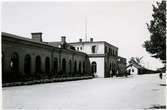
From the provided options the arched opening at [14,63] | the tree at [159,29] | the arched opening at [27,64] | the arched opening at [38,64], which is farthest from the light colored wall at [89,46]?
the tree at [159,29]

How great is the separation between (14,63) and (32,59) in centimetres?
333

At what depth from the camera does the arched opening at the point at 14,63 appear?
2240 cm

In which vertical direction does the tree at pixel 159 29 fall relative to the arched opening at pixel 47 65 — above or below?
above

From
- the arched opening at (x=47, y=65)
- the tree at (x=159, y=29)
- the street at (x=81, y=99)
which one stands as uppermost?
the tree at (x=159, y=29)

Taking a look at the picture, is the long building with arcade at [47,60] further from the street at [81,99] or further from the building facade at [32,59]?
the street at [81,99]

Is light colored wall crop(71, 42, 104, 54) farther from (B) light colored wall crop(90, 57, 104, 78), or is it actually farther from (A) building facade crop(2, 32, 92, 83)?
(A) building facade crop(2, 32, 92, 83)

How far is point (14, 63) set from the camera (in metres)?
22.8

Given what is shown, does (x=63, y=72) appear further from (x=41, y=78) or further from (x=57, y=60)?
(x=41, y=78)

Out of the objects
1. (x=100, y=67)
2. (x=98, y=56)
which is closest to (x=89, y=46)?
(x=98, y=56)

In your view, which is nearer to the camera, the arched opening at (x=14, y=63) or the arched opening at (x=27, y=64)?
the arched opening at (x=14, y=63)

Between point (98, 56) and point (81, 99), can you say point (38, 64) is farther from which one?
point (98, 56)

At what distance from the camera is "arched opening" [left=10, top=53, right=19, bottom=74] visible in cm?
2240

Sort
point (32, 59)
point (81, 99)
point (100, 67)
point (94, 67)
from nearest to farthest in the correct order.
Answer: point (81, 99), point (32, 59), point (100, 67), point (94, 67)

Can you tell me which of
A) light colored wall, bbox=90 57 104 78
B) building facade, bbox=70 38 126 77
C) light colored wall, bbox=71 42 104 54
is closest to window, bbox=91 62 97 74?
building facade, bbox=70 38 126 77
